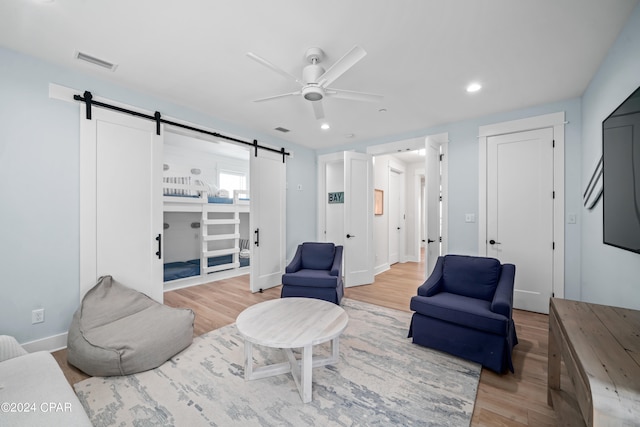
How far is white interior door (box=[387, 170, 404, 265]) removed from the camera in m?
6.25

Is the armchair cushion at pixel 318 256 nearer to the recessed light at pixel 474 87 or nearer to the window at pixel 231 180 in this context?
the recessed light at pixel 474 87

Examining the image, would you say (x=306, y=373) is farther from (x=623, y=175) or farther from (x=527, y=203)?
(x=527, y=203)

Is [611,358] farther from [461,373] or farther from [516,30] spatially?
[516,30]

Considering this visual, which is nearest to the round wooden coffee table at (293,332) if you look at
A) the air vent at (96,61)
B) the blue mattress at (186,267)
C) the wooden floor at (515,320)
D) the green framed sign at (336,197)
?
the wooden floor at (515,320)

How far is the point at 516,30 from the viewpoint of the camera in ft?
6.37

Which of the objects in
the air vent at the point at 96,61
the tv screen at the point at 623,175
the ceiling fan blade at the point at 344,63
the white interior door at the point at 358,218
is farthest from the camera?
the white interior door at the point at 358,218

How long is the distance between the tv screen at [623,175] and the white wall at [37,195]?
4.19m

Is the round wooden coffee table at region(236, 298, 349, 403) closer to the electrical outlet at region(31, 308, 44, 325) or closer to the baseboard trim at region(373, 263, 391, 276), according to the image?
the electrical outlet at region(31, 308, 44, 325)

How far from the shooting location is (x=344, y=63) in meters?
1.82

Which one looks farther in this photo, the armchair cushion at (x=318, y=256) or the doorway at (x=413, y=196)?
the armchair cushion at (x=318, y=256)

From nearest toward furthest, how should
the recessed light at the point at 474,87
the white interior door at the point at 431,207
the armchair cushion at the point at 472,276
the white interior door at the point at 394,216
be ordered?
the armchair cushion at the point at 472,276
the recessed light at the point at 474,87
the white interior door at the point at 431,207
the white interior door at the point at 394,216

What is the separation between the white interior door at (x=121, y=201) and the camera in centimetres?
257

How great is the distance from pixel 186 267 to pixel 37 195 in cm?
311

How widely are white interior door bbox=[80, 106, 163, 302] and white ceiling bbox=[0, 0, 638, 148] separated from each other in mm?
543
